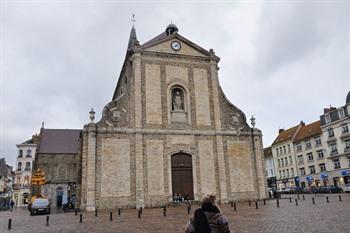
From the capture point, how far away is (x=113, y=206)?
2091 cm

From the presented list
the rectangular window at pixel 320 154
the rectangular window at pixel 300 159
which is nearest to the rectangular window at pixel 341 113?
the rectangular window at pixel 320 154

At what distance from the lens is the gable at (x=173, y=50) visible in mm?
25348

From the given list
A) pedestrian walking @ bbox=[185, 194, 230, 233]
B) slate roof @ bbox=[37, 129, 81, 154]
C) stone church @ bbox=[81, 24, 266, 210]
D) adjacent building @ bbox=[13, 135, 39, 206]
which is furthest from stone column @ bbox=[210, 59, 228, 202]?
adjacent building @ bbox=[13, 135, 39, 206]

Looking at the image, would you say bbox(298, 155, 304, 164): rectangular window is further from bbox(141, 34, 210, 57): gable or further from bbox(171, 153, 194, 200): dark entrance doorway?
bbox(171, 153, 194, 200): dark entrance doorway

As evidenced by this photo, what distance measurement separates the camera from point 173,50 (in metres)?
25.9

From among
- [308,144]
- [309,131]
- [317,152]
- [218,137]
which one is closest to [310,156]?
[317,152]

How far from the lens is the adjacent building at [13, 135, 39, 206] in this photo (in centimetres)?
6144

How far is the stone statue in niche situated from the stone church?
0.27 ft

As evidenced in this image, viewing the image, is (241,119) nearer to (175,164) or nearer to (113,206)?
(175,164)

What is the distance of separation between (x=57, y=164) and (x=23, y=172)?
2133 centimetres

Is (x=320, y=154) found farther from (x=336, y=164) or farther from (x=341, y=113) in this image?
(x=341, y=113)

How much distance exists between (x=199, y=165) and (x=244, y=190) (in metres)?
4.16

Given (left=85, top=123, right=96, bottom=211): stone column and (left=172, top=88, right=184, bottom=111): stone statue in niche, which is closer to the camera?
(left=85, top=123, right=96, bottom=211): stone column

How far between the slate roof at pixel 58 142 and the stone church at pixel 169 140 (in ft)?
87.2
